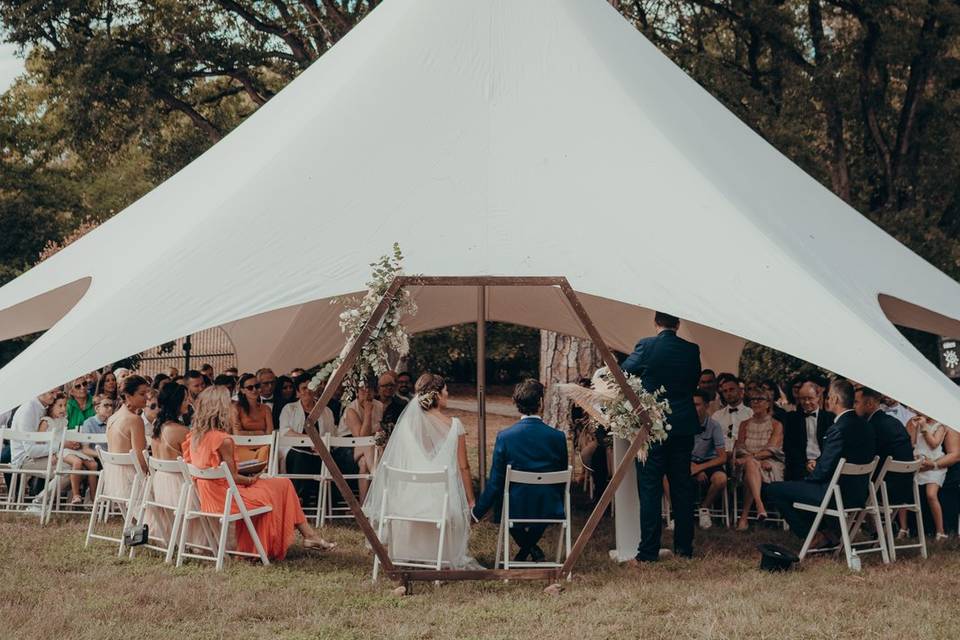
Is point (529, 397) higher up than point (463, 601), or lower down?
higher up

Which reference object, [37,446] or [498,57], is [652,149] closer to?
[498,57]

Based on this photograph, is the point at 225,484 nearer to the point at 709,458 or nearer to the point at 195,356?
the point at 709,458

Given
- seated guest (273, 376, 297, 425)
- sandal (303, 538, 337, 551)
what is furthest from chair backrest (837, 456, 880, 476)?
seated guest (273, 376, 297, 425)

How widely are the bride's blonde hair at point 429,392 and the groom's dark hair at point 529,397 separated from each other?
1.51ft

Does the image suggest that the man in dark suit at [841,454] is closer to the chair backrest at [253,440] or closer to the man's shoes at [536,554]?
the man's shoes at [536,554]

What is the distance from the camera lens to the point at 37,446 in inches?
336

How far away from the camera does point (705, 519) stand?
814 cm

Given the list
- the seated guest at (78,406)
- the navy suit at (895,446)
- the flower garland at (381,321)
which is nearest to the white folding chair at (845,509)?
the navy suit at (895,446)

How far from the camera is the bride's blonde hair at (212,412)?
258 inches

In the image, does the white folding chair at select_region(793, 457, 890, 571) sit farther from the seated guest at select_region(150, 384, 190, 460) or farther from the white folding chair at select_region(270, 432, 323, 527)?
the seated guest at select_region(150, 384, 190, 460)

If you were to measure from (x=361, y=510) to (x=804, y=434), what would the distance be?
13.7 ft

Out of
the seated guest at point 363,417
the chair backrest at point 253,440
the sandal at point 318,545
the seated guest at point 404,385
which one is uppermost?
the seated guest at point 404,385

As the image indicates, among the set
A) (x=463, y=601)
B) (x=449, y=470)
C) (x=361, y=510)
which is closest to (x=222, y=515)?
(x=361, y=510)

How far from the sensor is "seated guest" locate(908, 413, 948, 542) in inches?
299
